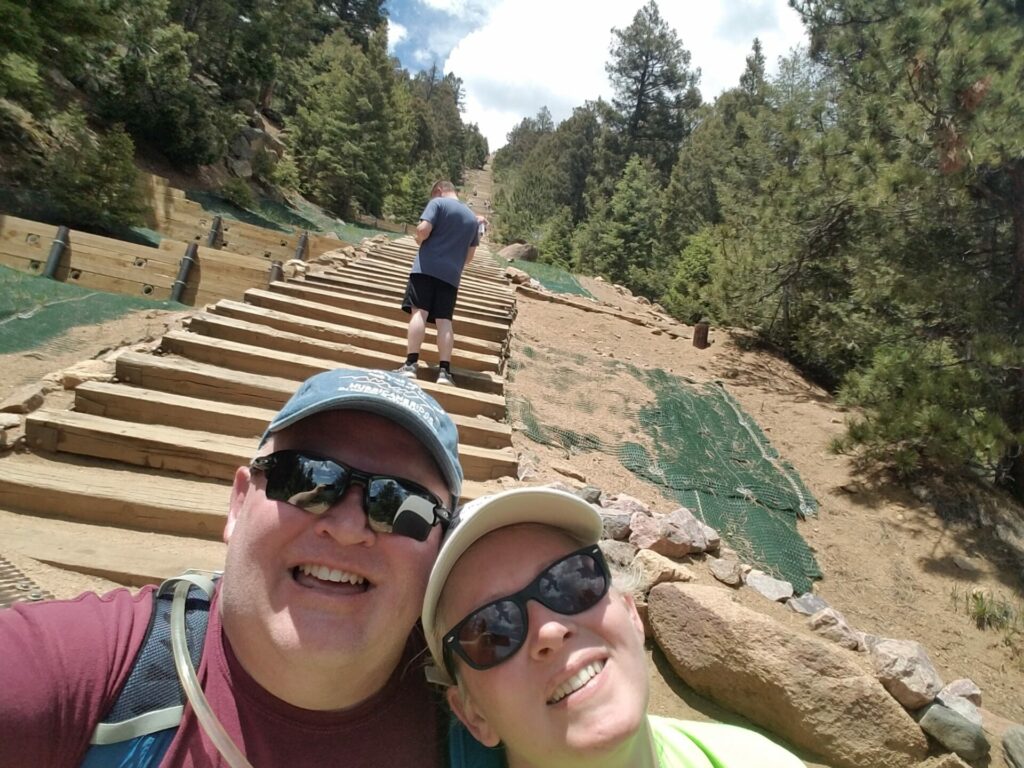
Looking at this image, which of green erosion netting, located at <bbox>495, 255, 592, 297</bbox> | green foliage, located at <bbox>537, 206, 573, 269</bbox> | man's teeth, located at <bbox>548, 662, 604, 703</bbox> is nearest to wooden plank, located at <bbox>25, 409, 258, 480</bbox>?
man's teeth, located at <bbox>548, 662, 604, 703</bbox>

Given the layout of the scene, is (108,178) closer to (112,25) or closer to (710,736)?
(112,25)

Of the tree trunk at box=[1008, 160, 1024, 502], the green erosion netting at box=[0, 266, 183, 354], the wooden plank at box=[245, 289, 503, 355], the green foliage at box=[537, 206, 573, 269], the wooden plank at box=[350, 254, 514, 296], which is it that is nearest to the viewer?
the green erosion netting at box=[0, 266, 183, 354]

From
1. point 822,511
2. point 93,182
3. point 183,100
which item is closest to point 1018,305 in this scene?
point 822,511

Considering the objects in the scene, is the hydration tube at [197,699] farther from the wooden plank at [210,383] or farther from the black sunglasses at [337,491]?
the wooden plank at [210,383]

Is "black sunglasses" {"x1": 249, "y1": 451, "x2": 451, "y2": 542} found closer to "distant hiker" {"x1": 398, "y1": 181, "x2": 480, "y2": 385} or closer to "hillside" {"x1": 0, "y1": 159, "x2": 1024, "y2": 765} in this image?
"hillside" {"x1": 0, "y1": 159, "x2": 1024, "y2": 765}

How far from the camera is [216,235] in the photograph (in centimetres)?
980

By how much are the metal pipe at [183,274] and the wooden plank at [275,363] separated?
3.64 metres

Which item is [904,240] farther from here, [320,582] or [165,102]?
[165,102]

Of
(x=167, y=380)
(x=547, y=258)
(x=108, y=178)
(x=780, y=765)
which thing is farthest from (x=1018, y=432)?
(x=547, y=258)

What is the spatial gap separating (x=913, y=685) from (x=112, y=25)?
12289 mm

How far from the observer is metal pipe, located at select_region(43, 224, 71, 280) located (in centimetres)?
638

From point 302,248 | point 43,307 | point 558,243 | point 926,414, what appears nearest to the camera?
point 43,307

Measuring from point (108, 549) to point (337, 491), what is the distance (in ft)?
6.22

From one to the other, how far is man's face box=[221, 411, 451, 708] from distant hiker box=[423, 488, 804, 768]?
0.26ft
